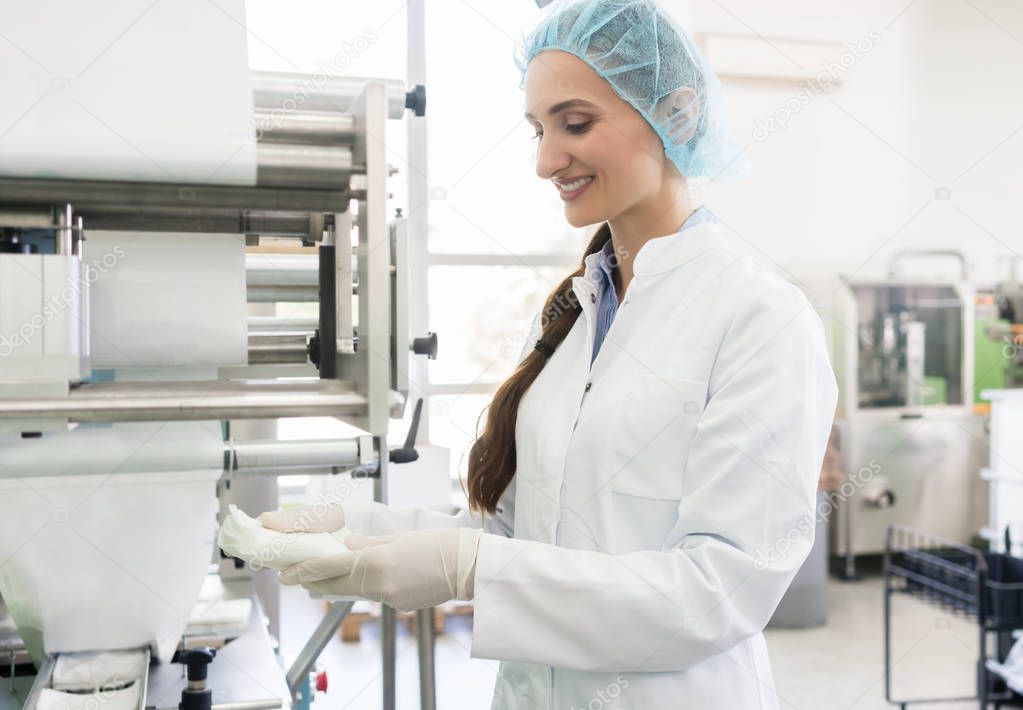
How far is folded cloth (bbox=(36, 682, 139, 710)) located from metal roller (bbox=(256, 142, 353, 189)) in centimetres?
62

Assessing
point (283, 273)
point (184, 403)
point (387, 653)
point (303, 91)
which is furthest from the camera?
point (387, 653)

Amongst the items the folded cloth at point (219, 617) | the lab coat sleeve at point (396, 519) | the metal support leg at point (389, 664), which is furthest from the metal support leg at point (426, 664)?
the lab coat sleeve at point (396, 519)

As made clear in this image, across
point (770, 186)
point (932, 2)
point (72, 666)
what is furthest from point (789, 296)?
point (932, 2)

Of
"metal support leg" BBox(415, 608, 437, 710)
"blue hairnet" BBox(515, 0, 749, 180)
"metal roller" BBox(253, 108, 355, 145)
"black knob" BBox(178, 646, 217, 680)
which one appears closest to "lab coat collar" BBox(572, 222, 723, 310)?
"blue hairnet" BBox(515, 0, 749, 180)

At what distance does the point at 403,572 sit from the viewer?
0.86 metres

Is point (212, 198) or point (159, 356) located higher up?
point (212, 198)

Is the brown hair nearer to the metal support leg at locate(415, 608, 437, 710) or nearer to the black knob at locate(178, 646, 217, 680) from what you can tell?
the black knob at locate(178, 646, 217, 680)

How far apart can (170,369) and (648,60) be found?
733mm

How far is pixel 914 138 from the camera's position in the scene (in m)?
4.27

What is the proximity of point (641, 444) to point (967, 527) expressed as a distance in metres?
3.78

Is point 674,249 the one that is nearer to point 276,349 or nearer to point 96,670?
point 276,349

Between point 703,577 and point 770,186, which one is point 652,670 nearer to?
point 703,577

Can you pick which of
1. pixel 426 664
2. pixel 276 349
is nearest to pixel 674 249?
pixel 276 349

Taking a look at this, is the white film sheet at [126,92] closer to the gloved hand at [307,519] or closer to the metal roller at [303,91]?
the metal roller at [303,91]
